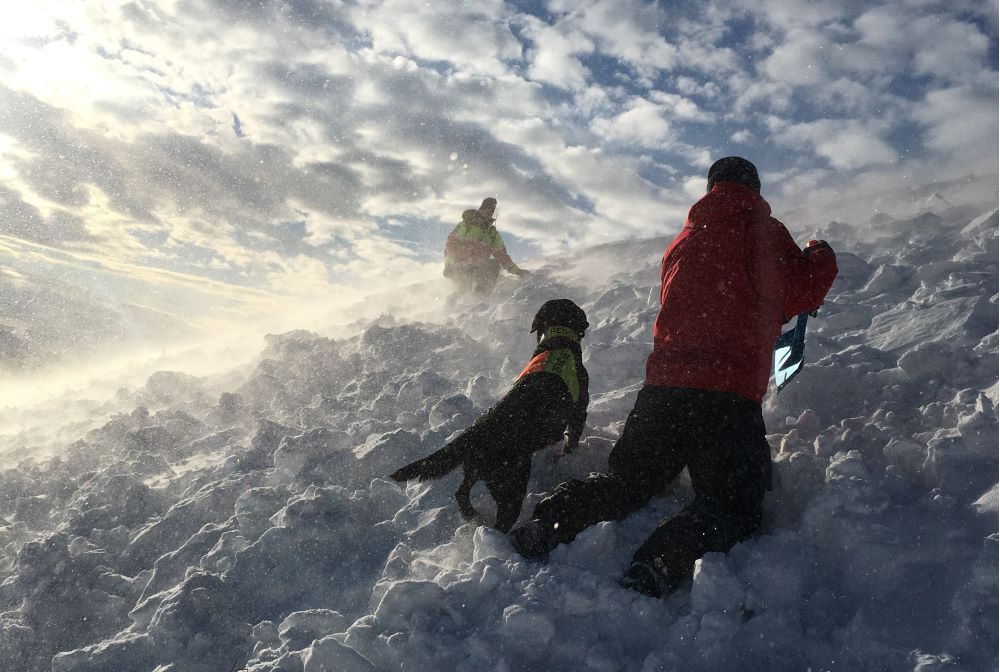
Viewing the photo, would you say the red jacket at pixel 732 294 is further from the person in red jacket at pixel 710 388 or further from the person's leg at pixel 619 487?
the person's leg at pixel 619 487

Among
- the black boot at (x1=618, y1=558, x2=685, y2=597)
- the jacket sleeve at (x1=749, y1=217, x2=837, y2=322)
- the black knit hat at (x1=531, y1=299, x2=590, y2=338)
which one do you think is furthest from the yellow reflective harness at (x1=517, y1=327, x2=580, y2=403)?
the black boot at (x1=618, y1=558, x2=685, y2=597)

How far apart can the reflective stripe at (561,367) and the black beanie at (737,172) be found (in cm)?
143

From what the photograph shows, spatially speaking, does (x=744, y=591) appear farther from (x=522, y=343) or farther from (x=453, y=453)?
(x=522, y=343)

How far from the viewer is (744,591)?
7.32ft

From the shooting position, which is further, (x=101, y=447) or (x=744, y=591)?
(x=101, y=447)

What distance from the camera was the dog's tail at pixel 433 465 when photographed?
2836 mm

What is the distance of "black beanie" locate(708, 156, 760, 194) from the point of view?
132 inches

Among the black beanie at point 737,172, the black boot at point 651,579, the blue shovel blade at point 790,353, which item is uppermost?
the black beanie at point 737,172

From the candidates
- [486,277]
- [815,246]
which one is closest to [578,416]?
[815,246]

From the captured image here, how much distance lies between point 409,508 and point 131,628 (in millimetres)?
1476

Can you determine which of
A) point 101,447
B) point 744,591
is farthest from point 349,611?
point 101,447

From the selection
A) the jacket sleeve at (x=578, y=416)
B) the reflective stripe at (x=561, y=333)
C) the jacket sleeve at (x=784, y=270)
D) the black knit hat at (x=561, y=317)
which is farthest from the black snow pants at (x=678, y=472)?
the black knit hat at (x=561, y=317)

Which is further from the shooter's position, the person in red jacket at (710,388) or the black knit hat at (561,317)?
the black knit hat at (561,317)

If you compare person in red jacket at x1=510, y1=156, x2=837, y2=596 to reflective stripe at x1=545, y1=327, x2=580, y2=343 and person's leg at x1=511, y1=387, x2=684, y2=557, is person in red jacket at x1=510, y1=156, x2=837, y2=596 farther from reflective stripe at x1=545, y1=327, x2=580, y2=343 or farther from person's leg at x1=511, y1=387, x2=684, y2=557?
reflective stripe at x1=545, y1=327, x2=580, y2=343
